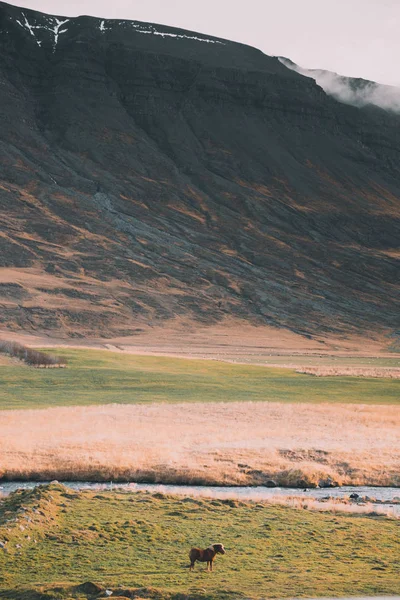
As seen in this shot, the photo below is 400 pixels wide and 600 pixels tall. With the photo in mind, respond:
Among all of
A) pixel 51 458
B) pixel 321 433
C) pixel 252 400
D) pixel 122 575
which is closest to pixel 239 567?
pixel 122 575

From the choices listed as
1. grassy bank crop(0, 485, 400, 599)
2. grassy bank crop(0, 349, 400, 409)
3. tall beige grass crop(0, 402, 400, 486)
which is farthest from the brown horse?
grassy bank crop(0, 349, 400, 409)

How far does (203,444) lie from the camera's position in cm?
4422

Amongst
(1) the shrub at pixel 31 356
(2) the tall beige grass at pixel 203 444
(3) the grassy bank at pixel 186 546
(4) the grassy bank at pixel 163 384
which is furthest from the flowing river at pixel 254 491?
(1) the shrub at pixel 31 356

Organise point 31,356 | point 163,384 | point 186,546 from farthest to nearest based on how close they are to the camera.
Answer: point 31,356, point 163,384, point 186,546

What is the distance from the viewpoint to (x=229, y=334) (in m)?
195

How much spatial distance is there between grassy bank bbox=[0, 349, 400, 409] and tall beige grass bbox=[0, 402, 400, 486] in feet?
18.2

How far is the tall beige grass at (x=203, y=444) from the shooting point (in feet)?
123

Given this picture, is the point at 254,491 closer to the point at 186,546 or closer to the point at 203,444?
the point at 203,444

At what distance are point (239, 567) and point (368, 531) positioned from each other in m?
5.87

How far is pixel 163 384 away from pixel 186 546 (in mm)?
47475

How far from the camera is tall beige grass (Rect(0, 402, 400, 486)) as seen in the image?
37375mm

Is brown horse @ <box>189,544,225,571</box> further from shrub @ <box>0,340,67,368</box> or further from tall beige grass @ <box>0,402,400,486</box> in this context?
shrub @ <box>0,340,67,368</box>

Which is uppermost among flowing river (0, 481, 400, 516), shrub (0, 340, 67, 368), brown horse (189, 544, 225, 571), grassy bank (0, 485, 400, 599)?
shrub (0, 340, 67, 368)

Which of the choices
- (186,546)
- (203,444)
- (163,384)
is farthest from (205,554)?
(163,384)
